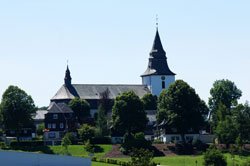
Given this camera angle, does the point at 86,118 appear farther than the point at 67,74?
No

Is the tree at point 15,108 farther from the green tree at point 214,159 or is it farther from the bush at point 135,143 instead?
the green tree at point 214,159

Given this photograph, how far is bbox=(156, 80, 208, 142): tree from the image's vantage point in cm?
11750

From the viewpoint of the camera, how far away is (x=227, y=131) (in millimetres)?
114750

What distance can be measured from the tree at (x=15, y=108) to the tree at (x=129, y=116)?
1734 centimetres

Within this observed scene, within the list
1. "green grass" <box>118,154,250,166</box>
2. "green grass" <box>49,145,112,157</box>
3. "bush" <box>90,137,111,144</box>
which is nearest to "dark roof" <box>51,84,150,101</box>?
"bush" <box>90,137,111,144</box>

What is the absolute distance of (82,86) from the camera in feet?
550

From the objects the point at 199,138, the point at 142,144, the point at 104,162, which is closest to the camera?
the point at 104,162

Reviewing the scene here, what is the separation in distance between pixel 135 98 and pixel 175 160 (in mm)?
24357

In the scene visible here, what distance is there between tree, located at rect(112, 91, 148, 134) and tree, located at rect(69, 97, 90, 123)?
2831 centimetres

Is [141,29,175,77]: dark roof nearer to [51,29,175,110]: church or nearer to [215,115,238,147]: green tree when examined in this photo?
[51,29,175,110]: church

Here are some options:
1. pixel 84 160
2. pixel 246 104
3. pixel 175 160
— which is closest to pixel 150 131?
pixel 246 104

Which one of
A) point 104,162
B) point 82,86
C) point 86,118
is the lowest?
point 104,162

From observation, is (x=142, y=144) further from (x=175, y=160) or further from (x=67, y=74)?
(x=67, y=74)

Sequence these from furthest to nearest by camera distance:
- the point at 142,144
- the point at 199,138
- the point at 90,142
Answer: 1. the point at 199,138
2. the point at 90,142
3. the point at 142,144
